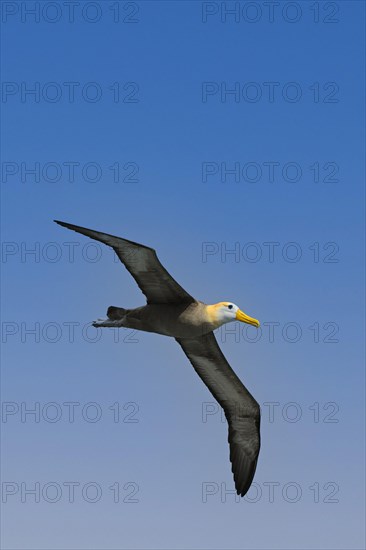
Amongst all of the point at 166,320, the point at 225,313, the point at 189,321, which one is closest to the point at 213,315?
the point at 225,313

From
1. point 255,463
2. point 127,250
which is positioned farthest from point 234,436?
point 127,250

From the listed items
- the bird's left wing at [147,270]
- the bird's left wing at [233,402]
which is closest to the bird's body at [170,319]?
the bird's left wing at [147,270]

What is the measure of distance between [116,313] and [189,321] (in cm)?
144

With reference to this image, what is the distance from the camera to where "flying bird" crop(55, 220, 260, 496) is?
16.4 meters

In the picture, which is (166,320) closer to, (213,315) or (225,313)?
(213,315)

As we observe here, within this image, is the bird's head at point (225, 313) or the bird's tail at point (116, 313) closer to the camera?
the bird's head at point (225, 313)

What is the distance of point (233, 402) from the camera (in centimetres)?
2005

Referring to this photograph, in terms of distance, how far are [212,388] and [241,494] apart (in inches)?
94.8

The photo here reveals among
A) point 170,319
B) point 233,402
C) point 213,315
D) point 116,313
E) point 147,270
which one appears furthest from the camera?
point 233,402

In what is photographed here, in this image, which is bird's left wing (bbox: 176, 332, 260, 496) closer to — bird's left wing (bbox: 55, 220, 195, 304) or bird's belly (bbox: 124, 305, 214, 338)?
bird's belly (bbox: 124, 305, 214, 338)

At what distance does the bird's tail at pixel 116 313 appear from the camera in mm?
17203

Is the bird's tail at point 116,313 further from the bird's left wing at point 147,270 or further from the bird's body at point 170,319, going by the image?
the bird's left wing at point 147,270

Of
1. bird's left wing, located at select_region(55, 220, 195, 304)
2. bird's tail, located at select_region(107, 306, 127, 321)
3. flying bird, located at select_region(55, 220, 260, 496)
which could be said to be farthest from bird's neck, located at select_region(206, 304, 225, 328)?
bird's tail, located at select_region(107, 306, 127, 321)

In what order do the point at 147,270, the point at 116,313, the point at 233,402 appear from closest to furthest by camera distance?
the point at 147,270 < the point at 116,313 < the point at 233,402
